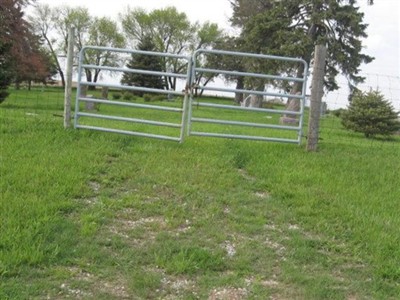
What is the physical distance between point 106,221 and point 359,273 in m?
2.29

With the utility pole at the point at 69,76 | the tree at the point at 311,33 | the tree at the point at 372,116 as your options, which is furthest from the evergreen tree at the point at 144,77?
the utility pole at the point at 69,76

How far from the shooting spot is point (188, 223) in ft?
14.4

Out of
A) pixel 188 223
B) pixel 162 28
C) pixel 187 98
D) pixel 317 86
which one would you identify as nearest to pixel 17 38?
pixel 187 98

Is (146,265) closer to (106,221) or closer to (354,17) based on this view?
(106,221)

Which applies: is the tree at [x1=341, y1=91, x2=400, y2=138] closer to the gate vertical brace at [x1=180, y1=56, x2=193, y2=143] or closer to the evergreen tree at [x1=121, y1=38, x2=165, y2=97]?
the gate vertical brace at [x1=180, y1=56, x2=193, y2=143]

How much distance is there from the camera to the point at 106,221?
14.0 feet

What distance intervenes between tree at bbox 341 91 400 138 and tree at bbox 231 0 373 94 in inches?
268

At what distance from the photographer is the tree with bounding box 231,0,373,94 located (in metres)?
25.5

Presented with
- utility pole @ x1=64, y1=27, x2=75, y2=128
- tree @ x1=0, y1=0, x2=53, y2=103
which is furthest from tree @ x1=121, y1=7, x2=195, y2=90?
utility pole @ x1=64, y1=27, x2=75, y2=128

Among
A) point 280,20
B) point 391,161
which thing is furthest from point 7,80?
point 391,161

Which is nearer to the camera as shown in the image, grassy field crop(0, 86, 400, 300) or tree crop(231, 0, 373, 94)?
grassy field crop(0, 86, 400, 300)

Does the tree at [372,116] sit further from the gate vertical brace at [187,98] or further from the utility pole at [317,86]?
the gate vertical brace at [187,98]

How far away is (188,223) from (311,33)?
81.3ft

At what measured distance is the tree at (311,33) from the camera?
83.8ft
